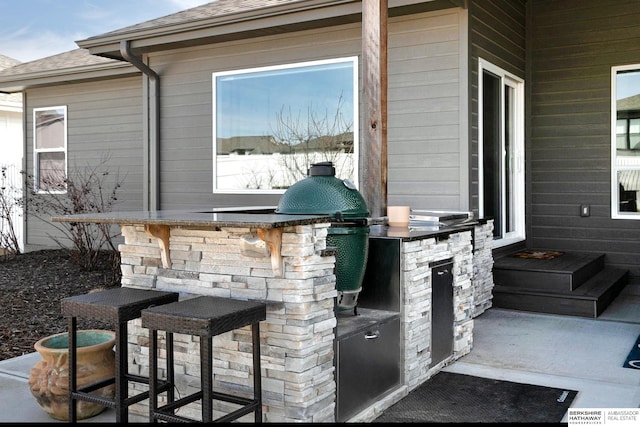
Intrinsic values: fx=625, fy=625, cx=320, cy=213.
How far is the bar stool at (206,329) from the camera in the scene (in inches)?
97.3

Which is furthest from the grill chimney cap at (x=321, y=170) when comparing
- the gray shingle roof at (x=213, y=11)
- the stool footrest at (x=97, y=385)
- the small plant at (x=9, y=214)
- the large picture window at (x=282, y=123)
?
the small plant at (x=9, y=214)

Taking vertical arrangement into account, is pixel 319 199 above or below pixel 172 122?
below

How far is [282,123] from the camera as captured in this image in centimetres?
646

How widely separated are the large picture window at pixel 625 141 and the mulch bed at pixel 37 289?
5256mm

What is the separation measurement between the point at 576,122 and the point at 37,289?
238 inches

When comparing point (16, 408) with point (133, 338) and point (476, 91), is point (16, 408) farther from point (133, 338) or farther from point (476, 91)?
point (476, 91)

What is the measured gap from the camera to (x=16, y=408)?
3311 millimetres

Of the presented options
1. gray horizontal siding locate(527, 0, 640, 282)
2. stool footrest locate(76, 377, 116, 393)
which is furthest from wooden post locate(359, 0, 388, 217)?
gray horizontal siding locate(527, 0, 640, 282)

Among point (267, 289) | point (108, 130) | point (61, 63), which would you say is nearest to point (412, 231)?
point (267, 289)

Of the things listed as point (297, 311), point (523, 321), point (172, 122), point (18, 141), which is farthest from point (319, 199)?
point (18, 141)

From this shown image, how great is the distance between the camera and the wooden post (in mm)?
4203

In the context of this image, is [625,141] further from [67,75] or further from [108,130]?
[67,75]

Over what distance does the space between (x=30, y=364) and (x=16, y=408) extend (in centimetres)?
87

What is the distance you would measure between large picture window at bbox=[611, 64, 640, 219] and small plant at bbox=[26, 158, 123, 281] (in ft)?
18.1
